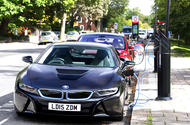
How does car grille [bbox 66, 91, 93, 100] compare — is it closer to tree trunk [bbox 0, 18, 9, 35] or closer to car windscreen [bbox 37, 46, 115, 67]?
car windscreen [bbox 37, 46, 115, 67]

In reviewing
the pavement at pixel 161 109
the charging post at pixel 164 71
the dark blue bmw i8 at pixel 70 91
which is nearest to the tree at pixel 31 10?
the pavement at pixel 161 109

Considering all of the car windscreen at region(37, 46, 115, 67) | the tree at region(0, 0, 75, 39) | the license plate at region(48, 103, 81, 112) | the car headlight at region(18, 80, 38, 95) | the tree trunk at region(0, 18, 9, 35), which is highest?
the tree at region(0, 0, 75, 39)

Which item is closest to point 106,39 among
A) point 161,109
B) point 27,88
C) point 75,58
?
point 75,58

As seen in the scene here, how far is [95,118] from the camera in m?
6.68

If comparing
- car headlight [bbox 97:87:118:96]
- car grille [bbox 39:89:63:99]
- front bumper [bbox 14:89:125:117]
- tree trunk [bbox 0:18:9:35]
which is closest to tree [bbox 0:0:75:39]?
tree trunk [bbox 0:18:9:35]

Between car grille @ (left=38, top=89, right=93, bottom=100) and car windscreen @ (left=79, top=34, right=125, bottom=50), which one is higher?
car windscreen @ (left=79, top=34, right=125, bottom=50)

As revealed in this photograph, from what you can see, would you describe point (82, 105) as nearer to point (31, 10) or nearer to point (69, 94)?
point (69, 94)

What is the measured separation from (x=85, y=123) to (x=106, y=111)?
17.9 inches

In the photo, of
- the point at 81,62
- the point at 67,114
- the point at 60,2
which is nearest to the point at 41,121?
the point at 67,114

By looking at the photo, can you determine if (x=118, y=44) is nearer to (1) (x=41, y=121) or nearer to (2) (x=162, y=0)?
(1) (x=41, y=121)

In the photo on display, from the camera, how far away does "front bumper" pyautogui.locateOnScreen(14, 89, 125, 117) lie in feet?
19.4

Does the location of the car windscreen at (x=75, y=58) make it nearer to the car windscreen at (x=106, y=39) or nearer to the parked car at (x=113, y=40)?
the parked car at (x=113, y=40)

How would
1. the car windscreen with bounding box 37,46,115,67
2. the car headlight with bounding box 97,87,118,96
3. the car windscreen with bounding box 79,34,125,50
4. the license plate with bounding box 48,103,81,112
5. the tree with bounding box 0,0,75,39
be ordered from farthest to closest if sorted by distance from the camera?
1. the tree with bounding box 0,0,75,39
2. the car windscreen with bounding box 79,34,125,50
3. the car windscreen with bounding box 37,46,115,67
4. the car headlight with bounding box 97,87,118,96
5. the license plate with bounding box 48,103,81,112

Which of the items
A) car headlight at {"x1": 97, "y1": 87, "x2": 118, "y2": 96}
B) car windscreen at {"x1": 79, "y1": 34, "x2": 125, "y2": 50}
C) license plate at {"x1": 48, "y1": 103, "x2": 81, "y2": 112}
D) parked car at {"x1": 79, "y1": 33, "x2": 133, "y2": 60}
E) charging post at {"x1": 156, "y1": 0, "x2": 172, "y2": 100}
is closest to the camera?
license plate at {"x1": 48, "y1": 103, "x2": 81, "y2": 112}
